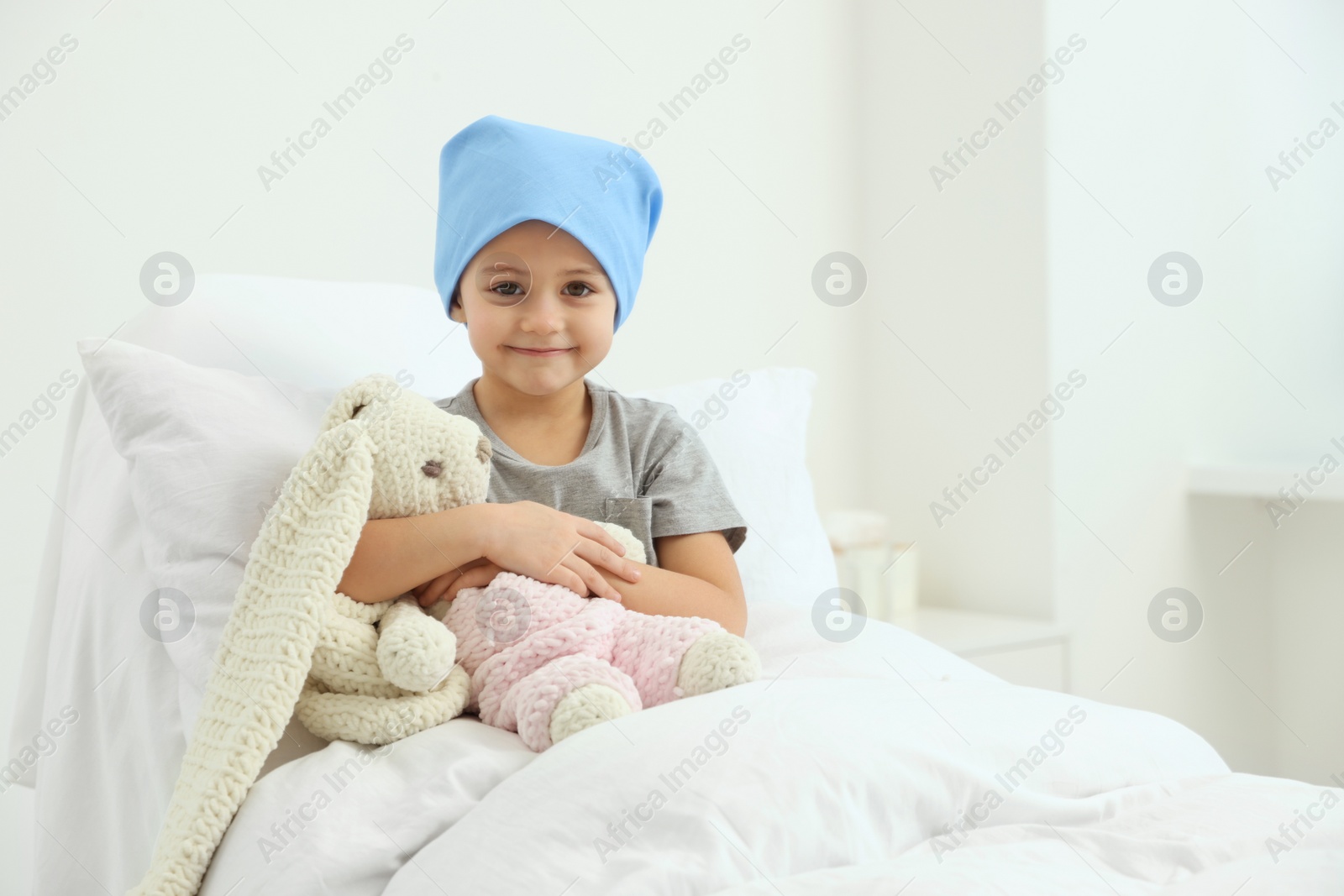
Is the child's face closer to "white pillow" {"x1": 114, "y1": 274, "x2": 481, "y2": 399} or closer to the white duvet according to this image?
"white pillow" {"x1": 114, "y1": 274, "x2": 481, "y2": 399}

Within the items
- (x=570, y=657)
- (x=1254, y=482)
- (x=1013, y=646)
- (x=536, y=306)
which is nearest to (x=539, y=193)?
(x=536, y=306)

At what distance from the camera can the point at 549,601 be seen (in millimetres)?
833

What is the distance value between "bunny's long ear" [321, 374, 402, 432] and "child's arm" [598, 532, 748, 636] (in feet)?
0.77

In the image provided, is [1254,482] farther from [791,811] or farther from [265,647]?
[265,647]

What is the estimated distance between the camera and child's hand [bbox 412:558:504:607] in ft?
2.83

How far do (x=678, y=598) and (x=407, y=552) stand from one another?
251mm

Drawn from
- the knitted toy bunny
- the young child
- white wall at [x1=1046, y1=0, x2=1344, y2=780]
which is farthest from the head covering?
white wall at [x1=1046, y1=0, x2=1344, y2=780]

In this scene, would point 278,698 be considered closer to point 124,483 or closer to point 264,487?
point 264,487

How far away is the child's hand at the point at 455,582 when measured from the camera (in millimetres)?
863

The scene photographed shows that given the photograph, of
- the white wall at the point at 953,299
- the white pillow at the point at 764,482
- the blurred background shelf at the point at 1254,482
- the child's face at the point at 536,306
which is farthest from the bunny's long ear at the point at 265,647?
the blurred background shelf at the point at 1254,482

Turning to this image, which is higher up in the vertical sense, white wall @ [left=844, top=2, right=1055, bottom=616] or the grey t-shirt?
white wall @ [left=844, top=2, right=1055, bottom=616]

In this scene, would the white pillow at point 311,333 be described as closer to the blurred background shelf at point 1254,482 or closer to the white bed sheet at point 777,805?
the white bed sheet at point 777,805

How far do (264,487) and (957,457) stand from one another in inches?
61.3

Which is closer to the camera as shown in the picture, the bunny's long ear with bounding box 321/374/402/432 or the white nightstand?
the bunny's long ear with bounding box 321/374/402/432
